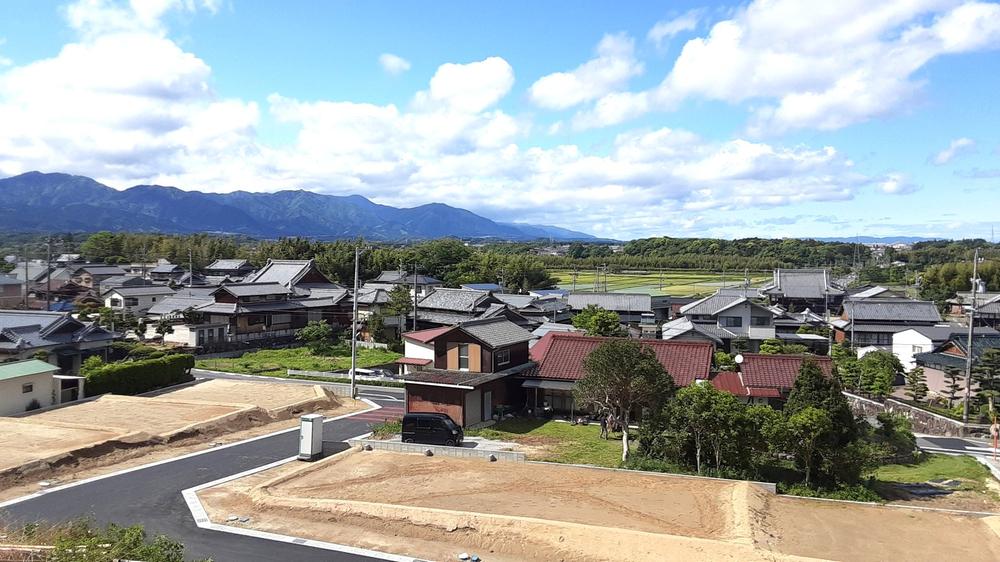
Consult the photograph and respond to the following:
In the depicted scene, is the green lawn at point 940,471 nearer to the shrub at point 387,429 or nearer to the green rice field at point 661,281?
the shrub at point 387,429

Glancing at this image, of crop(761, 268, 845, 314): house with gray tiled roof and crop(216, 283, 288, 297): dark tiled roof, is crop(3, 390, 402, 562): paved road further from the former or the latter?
crop(761, 268, 845, 314): house with gray tiled roof

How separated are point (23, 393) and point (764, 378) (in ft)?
98.7

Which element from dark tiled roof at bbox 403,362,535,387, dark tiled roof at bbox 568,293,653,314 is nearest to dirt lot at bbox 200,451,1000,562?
dark tiled roof at bbox 403,362,535,387

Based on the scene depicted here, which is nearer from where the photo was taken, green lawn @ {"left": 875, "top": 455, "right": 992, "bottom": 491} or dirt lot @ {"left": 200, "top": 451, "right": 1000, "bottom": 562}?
dirt lot @ {"left": 200, "top": 451, "right": 1000, "bottom": 562}

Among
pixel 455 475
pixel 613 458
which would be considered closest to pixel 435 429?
pixel 455 475

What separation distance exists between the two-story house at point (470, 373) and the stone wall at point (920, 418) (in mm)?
14300

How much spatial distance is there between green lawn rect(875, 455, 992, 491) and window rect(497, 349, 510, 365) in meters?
13.9

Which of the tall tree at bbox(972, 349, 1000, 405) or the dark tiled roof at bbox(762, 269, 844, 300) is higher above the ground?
the dark tiled roof at bbox(762, 269, 844, 300)

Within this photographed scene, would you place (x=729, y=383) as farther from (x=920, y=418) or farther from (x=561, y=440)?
(x=920, y=418)

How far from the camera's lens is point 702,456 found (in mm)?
19078

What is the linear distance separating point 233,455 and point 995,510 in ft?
73.3

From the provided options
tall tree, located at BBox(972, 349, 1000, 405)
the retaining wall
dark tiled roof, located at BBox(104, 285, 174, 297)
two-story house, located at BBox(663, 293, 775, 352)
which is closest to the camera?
the retaining wall

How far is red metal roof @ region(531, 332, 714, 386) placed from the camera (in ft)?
87.7

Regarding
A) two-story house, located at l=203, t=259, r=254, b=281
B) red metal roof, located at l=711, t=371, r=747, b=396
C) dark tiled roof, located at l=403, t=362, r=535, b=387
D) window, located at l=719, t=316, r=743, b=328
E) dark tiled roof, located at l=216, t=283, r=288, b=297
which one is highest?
two-story house, located at l=203, t=259, r=254, b=281
